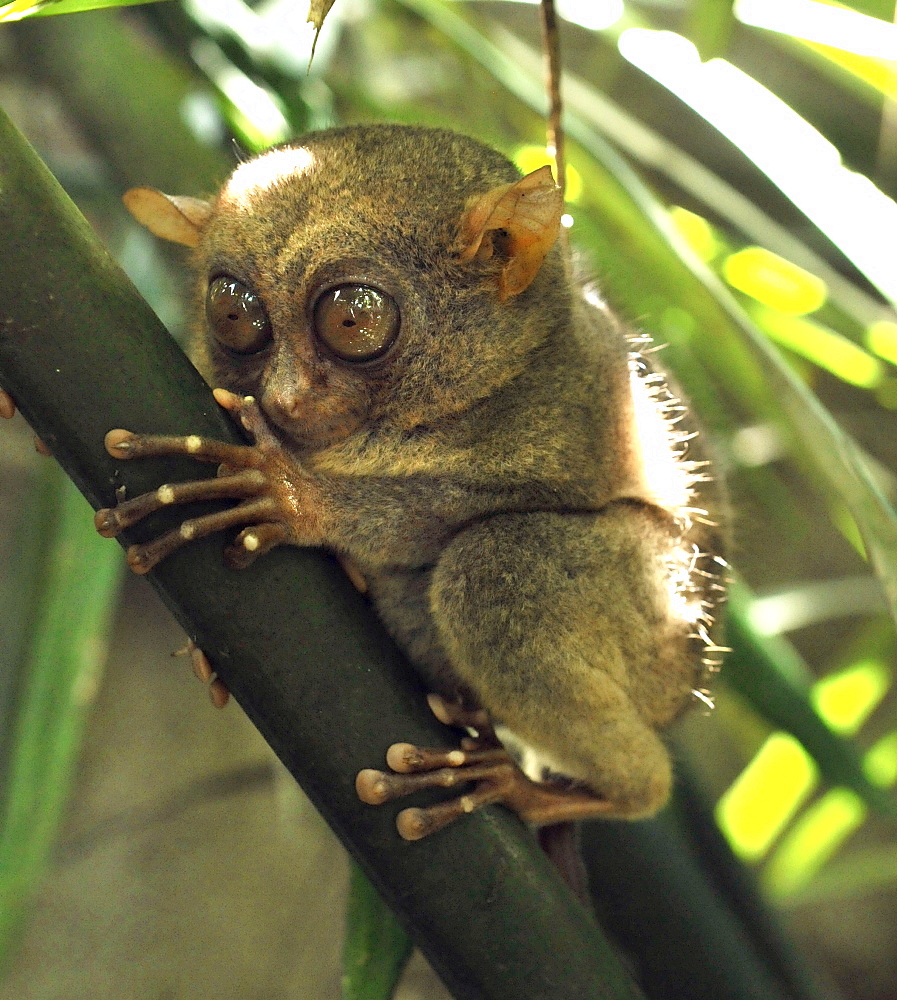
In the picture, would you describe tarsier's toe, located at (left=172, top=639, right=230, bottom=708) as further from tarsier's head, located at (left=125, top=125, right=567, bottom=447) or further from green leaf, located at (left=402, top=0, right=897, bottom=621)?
green leaf, located at (left=402, top=0, right=897, bottom=621)

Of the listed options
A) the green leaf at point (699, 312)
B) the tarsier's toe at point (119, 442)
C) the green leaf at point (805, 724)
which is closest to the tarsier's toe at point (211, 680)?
the tarsier's toe at point (119, 442)

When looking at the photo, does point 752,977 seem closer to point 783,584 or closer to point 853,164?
point 853,164

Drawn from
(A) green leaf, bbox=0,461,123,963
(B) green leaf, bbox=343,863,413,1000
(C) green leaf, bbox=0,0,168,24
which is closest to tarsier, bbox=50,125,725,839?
(B) green leaf, bbox=343,863,413,1000

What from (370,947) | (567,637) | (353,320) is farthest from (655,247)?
(370,947)

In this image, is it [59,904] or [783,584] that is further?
[783,584]

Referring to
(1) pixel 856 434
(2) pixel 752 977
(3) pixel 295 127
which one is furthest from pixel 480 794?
(1) pixel 856 434

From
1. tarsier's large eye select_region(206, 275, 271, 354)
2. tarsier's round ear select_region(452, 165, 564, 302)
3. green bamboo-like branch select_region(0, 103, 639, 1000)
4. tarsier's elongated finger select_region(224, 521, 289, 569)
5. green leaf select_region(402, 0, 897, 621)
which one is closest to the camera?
green bamboo-like branch select_region(0, 103, 639, 1000)

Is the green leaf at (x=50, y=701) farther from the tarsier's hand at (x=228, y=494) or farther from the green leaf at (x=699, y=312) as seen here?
the green leaf at (x=699, y=312)

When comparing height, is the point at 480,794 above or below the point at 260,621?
below
